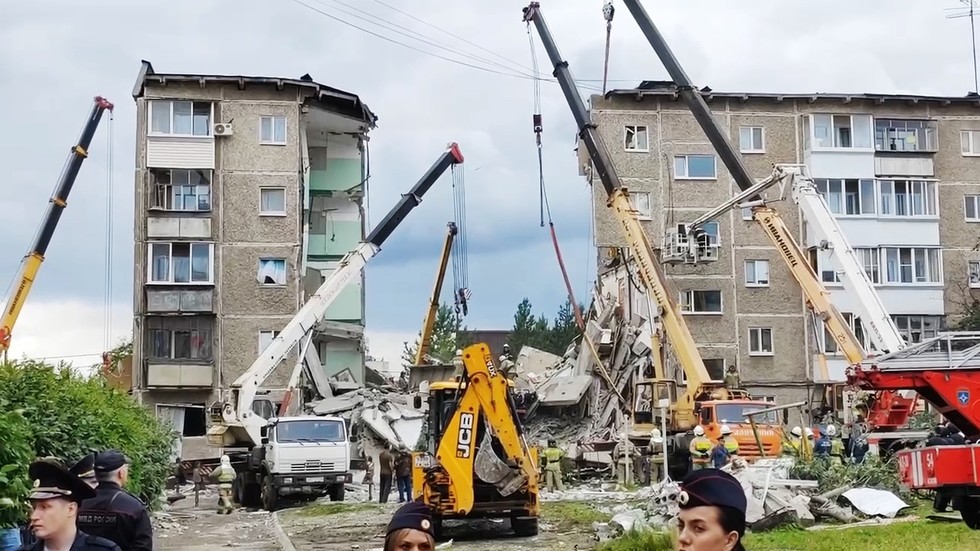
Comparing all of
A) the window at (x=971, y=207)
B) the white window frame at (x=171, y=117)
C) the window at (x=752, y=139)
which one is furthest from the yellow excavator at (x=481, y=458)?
the window at (x=971, y=207)

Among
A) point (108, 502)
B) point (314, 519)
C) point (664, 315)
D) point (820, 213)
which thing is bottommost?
point (314, 519)

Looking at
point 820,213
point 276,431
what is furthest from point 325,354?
point 820,213

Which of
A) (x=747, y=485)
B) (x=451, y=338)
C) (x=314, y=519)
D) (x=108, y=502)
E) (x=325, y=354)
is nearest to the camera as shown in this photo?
(x=108, y=502)

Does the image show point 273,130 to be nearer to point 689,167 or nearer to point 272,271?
point 272,271

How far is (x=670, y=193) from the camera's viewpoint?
4891 centimetres

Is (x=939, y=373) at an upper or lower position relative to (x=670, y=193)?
lower

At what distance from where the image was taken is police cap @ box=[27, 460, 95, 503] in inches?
231

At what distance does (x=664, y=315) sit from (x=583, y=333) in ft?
48.7

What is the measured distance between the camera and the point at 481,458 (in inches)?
762

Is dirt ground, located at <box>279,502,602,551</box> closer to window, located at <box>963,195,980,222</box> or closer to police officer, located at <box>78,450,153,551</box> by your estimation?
police officer, located at <box>78,450,153,551</box>

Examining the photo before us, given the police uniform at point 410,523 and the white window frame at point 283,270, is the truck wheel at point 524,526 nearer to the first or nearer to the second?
the police uniform at point 410,523

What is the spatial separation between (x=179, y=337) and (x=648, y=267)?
21620 millimetres

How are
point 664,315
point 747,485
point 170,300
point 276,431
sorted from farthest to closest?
point 170,300 < point 664,315 < point 276,431 < point 747,485

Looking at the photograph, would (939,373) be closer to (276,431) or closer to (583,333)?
(276,431)
